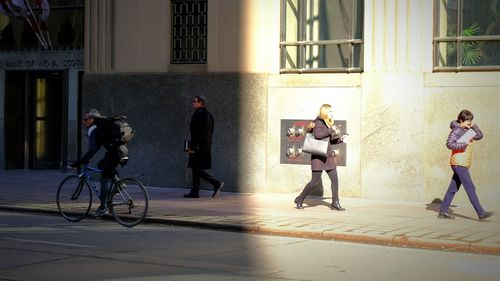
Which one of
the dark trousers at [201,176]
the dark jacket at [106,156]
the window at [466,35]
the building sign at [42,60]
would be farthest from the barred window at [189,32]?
the dark jacket at [106,156]

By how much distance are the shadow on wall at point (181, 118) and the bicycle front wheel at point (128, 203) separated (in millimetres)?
5329

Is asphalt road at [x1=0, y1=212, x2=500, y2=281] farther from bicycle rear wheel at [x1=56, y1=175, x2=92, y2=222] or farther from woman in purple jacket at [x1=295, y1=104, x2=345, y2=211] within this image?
woman in purple jacket at [x1=295, y1=104, x2=345, y2=211]

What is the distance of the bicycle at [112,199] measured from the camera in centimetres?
1355

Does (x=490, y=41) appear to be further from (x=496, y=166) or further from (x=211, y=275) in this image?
(x=211, y=275)

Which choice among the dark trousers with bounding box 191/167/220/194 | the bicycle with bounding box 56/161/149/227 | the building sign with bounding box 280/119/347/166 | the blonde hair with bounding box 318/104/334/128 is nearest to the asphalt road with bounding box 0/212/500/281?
the bicycle with bounding box 56/161/149/227

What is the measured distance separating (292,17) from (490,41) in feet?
13.6

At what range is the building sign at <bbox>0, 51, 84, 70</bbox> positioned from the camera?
23.2 m

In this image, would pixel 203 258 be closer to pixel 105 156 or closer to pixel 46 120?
pixel 105 156

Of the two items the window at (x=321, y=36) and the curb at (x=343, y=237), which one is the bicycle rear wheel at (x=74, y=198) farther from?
the window at (x=321, y=36)

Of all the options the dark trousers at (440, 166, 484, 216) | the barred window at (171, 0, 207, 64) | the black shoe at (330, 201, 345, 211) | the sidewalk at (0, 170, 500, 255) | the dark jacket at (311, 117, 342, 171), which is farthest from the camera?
the barred window at (171, 0, 207, 64)

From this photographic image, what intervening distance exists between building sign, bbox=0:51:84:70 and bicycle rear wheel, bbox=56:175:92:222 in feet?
29.0

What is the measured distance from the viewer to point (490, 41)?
661 inches

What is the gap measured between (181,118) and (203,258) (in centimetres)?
952

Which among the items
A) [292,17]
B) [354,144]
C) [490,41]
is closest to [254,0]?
[292,17]
